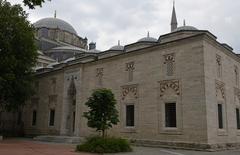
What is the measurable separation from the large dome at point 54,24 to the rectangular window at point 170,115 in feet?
94.8

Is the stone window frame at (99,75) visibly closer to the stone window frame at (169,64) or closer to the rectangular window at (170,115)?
the stone window frame at (169,64)

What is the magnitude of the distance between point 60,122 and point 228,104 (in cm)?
1444

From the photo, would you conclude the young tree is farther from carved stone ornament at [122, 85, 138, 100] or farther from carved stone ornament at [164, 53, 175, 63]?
carved stone ornament at [164, 53, 175, 63]

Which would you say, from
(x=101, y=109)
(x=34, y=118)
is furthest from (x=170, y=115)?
(x=34, y=118)

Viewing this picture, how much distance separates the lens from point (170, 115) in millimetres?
18578

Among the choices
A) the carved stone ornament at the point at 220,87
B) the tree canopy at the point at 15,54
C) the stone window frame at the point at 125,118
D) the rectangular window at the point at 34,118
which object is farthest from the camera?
the rectangular window at the point at 34,118

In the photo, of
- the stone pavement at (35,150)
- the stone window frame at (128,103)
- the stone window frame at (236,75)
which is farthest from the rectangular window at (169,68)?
the stone pavement at (35,150)

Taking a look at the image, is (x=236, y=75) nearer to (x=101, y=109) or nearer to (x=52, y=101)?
(x=101, y=109)

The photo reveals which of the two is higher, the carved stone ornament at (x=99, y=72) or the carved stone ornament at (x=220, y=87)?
the carved stone ornament at (x=99, y=72)

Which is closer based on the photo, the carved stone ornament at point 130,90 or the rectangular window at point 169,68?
the rectangular window at point 169,68

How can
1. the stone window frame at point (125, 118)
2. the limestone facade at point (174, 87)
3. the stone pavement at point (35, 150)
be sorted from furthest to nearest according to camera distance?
the stone window frame at point (125, 118) < the limestone facade at point (174, 87) < the stone pavement at point (35, 150)

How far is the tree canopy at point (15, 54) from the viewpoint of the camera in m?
23.3

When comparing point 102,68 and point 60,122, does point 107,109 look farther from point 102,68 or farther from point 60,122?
point 60,122

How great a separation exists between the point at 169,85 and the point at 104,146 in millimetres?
6618
